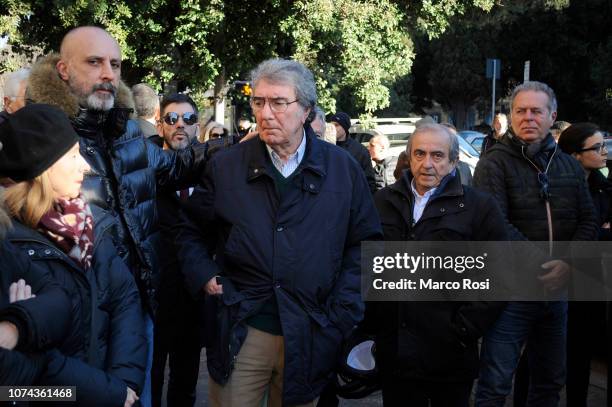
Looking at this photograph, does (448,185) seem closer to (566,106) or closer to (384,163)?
(384,163)

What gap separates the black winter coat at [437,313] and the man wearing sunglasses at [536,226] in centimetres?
59

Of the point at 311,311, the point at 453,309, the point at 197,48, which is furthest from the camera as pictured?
the point at 197,48

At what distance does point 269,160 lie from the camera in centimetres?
347

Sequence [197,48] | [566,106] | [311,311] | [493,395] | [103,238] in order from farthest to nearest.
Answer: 1. [566,106]
2. [197,48]
3. [493,395]
4. [311,311]
5. [103,238]

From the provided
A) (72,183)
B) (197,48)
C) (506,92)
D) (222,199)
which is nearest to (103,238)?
(72,183)

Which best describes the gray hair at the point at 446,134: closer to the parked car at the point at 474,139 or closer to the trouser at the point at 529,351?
the trouser at the point at 529,351

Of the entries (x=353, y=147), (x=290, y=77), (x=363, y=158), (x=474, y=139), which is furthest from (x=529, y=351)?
(x=474, y=139)

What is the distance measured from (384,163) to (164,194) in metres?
5.74

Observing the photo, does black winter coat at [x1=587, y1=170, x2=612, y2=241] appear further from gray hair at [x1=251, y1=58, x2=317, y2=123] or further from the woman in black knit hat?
the woman in black knit hat

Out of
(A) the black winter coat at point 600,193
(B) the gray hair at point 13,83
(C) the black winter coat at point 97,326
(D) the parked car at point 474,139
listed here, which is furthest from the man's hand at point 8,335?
(D) the parked car at point 474,139

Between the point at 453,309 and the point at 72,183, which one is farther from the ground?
the point at 72,183

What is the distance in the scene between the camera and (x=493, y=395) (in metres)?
4.35

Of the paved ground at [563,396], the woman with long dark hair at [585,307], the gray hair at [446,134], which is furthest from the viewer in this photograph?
the paved ground at [563,396]

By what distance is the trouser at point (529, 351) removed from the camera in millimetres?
4359
